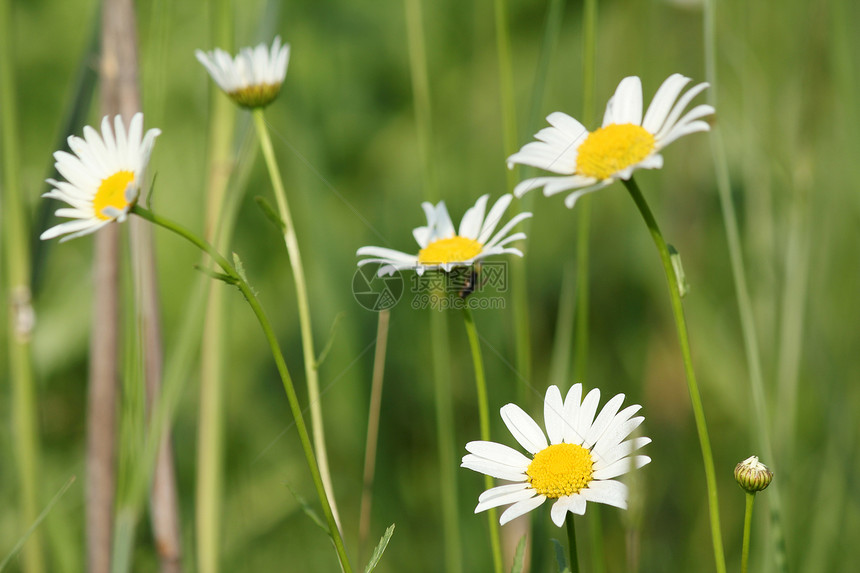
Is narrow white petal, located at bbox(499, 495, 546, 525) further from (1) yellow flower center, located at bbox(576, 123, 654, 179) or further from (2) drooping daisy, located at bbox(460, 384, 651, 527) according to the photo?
(1) yellow flower center, located at bbox(576, 123, 654, 179)

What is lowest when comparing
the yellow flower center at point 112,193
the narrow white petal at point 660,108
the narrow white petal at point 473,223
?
the narrow white petal at point 473,223

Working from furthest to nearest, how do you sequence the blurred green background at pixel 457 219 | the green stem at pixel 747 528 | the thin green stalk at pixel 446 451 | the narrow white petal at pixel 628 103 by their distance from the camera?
the blurred green background at pixel 457 219 < the thin green stalk at pixel 446 451 < the narrow white petal at pixel 628 103 < the green stem at pixel 747 528

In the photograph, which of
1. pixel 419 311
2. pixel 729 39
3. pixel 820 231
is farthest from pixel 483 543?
pixel 729 39

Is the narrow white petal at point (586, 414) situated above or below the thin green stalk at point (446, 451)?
above

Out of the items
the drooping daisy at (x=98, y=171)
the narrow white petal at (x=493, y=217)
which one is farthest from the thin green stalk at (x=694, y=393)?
the drooping daisy at (x=98, y=171)

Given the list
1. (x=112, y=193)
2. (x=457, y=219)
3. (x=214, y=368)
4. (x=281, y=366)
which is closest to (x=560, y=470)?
(x=281, y=366)

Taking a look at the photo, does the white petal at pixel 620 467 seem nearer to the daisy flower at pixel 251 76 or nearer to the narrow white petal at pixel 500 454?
the narrow white petal at pixel 500 454
